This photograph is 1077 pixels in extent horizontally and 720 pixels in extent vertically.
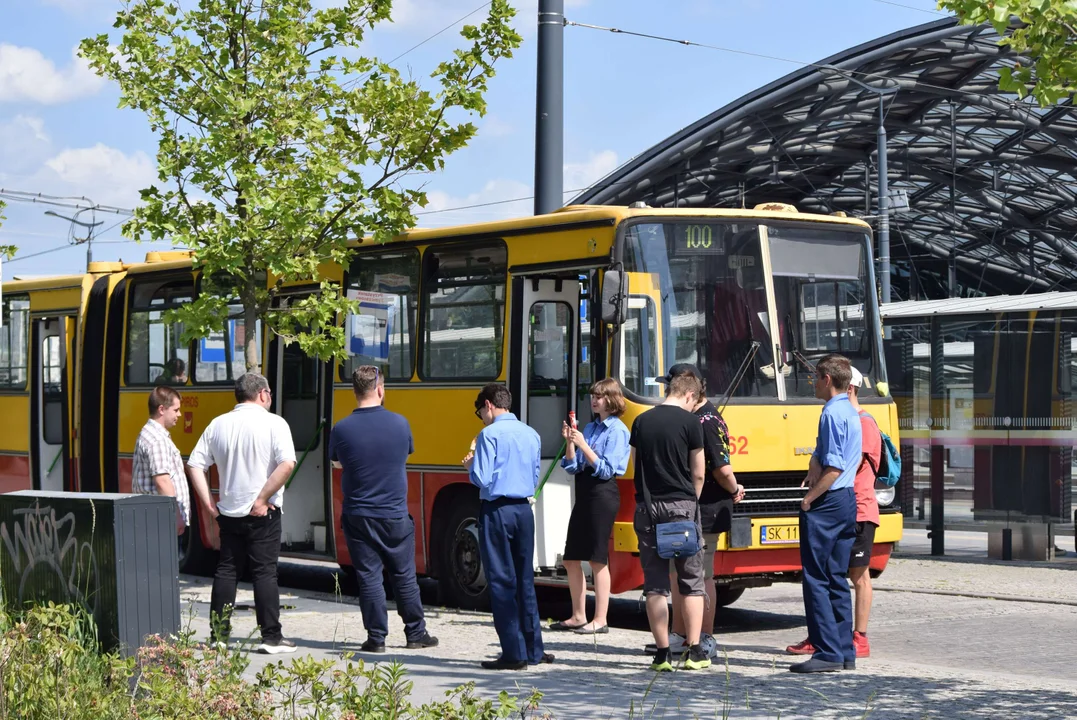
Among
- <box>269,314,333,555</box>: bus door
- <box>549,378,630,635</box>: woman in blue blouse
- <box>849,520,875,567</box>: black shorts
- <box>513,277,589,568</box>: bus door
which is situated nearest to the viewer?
<box>849,520,875,567</box>: black shorts

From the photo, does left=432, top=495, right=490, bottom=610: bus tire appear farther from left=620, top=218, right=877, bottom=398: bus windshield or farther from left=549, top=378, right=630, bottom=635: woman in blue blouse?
left=620, top=218, right=877, bottom=398: bus windshield

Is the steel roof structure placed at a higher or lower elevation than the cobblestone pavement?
higher

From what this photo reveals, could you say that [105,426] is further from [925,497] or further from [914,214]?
[914,214]

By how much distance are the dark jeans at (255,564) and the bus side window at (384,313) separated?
11.4ft

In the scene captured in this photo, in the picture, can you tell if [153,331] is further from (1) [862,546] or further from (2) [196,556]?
(1) [862,546]

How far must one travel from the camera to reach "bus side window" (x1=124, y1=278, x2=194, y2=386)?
15.8m

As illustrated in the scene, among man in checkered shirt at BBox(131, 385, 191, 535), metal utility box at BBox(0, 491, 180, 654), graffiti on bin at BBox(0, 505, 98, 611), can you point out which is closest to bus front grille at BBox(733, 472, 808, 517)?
man in checkered shirt at BBox(131, 385, 191, 535)

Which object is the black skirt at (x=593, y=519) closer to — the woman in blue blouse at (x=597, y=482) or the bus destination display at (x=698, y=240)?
the woman in blue blouse at (x=597, y=482)

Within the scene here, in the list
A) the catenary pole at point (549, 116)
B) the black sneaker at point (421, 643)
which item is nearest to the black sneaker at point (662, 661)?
the black sneaker at point (421, 643)

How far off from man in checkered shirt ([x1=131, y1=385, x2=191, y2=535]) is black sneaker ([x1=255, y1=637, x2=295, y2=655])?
103 cm

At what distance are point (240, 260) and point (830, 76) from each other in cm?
2472

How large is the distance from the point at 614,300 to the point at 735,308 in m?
1.09

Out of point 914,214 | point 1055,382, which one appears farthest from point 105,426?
point 914,214

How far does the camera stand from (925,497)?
703 inches
